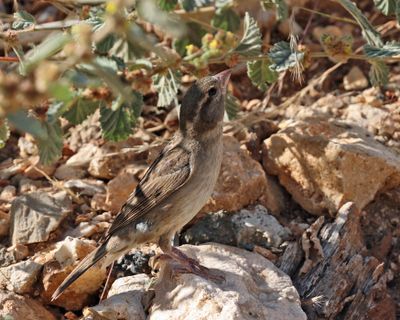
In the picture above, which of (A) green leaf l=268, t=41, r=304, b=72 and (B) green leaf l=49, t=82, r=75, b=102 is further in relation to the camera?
(A) green leaf l=268, t=41, r=304, b=72

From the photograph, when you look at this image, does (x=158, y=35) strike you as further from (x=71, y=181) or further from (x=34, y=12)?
(x=71, y=181)

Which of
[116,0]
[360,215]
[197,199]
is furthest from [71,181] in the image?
[116,0]

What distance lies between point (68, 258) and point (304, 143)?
185 cm

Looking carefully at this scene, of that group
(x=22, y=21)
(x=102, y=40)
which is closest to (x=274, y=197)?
(x=102, y=40)

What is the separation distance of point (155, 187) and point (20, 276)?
998mm

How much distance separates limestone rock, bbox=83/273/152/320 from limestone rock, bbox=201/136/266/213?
0.82 m

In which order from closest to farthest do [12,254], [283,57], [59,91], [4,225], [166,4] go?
[59,91], [166,4], [283,57], [12,254], [4,225]

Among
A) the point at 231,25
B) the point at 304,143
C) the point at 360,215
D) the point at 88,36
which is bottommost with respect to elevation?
the point at 360,215

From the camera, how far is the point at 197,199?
483 centimetres

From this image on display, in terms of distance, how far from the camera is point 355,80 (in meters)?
6.40

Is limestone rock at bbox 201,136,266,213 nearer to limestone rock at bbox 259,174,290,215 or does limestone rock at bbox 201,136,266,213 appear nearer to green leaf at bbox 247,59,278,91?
limestone rock at bbox 259,174,290,215

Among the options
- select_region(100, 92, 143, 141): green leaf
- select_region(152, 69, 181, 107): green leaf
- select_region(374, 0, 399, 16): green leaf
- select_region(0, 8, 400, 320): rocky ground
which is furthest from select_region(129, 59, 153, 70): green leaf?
select_region(374, 0, 399, 16): green leaf

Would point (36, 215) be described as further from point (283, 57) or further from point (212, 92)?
point (283, 57)

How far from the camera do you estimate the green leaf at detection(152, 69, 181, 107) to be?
514 cm
